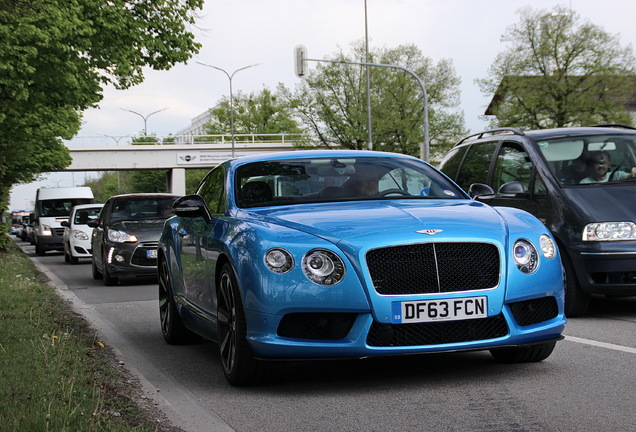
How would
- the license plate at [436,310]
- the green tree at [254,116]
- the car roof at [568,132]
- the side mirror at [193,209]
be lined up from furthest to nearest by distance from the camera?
the green tree at [254,116]
the car roof at [568,132]
the side mirror at [193,209]
the license plate at [436,310]

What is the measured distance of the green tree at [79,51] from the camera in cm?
2020

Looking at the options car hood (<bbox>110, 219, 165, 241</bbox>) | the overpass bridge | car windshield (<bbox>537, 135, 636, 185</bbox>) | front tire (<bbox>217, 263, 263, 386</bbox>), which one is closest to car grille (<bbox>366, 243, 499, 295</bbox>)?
front tire (<bbox>217, 263, 263, 386</bbox>)

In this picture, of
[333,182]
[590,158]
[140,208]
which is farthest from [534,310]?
[140,208]

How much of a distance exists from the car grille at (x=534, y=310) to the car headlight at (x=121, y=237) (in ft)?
37.5

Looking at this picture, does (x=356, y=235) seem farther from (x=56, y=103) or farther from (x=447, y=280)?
(x=56, y=103)

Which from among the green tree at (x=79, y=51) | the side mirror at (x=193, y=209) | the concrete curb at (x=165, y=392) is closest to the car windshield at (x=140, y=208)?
the green tree at (x=79, y=51)

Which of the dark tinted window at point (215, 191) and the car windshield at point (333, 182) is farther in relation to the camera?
the dark tinted window at point (215, 191)

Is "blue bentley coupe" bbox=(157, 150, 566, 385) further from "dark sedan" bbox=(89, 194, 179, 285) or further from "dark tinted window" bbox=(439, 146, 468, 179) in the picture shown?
"dark sedan" bbox=(89, 194, 179, 285)

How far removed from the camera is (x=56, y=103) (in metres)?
23.5

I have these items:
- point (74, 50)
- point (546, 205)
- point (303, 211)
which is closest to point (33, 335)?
point (303, 211)

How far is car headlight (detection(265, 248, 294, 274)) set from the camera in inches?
224

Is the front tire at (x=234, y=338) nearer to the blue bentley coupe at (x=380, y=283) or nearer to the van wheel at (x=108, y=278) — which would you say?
the blue bentley coupe at (x=380, y=283)

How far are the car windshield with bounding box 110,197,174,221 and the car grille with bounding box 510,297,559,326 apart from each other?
1216 cm

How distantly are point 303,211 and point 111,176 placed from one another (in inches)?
5329
